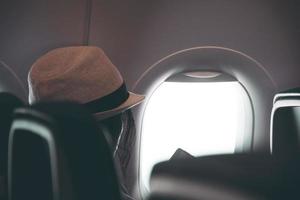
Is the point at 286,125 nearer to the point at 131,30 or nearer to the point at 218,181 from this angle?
the point at 131,30

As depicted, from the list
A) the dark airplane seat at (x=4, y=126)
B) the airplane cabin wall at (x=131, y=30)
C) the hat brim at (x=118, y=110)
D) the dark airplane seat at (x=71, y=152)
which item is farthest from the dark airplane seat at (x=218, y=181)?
the airplane cabin wall at (x=131, y=30)

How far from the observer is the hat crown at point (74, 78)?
4.38ft

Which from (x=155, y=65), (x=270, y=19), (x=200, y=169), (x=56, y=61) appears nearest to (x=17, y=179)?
(x=200, y=169)

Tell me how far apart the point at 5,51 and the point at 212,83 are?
102cm

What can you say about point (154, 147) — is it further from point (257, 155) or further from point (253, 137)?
point (257, 155)

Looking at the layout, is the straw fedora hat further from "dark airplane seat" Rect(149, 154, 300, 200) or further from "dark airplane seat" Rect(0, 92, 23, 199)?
"dark airplane seat" Rect(149, 154, 300, 200)

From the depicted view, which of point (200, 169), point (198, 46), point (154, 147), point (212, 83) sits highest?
point (198, 46)

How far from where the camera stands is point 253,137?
7.95 feet

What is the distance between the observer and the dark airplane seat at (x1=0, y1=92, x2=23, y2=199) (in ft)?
4.52

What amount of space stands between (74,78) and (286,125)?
0.76m

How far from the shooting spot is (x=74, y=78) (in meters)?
1.36

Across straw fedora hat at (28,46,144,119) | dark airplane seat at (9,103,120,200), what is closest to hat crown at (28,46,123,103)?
straw fedora hat at (28,46,144,119)

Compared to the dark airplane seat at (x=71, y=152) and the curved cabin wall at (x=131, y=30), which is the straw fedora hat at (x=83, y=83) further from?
the curved cabin wall at (x=131, y=30)

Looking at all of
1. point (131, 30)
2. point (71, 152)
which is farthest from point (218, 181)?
point (131, 30)
